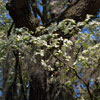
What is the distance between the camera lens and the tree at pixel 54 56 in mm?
3145

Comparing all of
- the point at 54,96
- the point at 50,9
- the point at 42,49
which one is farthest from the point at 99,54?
the point at 50,9

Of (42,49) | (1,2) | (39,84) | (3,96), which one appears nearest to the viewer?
(3,96)

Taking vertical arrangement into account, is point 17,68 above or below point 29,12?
below

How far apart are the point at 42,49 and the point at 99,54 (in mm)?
1164

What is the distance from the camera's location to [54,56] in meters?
3.31

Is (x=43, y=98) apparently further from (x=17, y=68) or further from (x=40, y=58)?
(x=17, y=68)

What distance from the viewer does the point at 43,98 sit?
11.7ft

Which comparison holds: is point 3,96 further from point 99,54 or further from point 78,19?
point 78,19

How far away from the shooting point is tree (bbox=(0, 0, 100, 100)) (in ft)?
10.3

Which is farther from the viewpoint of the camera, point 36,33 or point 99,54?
point 36,33

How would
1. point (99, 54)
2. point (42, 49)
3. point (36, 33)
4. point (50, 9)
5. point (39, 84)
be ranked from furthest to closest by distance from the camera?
point (50, 9) < point (36, 33) < point (39, 84) < point (42, 49) < point (99, 54)

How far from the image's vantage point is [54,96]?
3555mm

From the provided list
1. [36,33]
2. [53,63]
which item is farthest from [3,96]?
[36,33]

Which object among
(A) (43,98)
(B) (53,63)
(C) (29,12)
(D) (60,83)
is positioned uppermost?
(C) (29,12)
